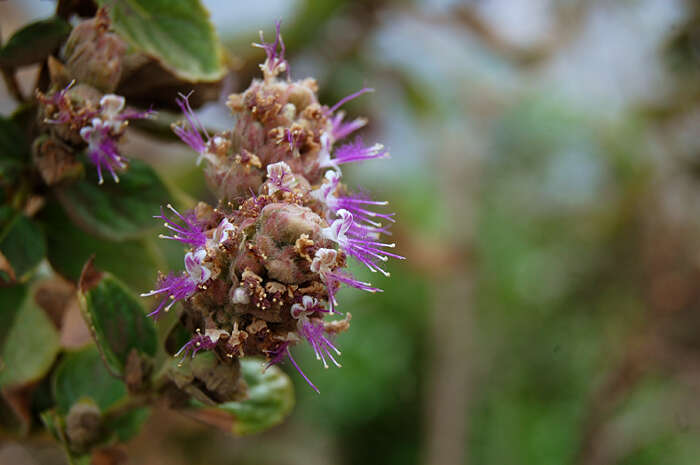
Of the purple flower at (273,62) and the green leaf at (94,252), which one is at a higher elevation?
the purple flower at (273,62)

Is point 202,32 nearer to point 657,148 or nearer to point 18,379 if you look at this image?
point 18,379

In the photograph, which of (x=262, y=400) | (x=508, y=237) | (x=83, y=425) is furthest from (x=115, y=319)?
(x=508, y=237)

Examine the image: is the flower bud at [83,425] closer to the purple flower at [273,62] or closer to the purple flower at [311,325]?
the purple flower at [311,325]

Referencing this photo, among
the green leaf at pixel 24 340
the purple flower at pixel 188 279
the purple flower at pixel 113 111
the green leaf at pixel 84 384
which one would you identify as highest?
the purple flower at pixel 113 111

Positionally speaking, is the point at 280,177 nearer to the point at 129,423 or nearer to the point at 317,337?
the point at 317,337

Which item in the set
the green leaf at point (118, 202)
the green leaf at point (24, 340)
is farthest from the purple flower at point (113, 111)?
the green leaf at point (24, 340)

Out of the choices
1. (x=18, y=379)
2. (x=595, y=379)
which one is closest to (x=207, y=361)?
(x=18, y=379)
